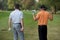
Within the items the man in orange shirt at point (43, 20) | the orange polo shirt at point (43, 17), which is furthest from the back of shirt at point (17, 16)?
the orange polo shirt at point (43, 17)

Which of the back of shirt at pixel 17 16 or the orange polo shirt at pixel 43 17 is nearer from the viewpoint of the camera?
the back of shirt at pixel 17 16

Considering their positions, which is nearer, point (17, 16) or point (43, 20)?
point (17, 16)

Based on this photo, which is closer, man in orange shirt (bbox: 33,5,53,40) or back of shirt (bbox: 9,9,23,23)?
back of shirt (bbox: 9,9,23,23)

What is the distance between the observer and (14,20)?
8844 millimetres

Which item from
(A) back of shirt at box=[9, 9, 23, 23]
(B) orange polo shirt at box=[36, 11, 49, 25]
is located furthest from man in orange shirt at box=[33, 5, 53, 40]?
(A) back of shirt at box=[9, 9, 23, 23]

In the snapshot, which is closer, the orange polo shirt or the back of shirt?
the back of shirt

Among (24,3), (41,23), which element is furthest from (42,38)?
(24,3)

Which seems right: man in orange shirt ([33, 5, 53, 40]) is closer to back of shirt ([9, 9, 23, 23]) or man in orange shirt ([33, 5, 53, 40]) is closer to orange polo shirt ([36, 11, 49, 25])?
orange polo shirt ([36, 11, 49, 25])

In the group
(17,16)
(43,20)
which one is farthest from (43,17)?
(17,16)

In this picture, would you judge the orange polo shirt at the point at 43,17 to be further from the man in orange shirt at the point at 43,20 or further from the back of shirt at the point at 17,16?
the back of shirt at the point at 17,16

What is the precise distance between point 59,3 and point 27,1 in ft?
126

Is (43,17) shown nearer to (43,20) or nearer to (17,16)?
(43,20)

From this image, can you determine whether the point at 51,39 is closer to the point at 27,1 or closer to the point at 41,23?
the point at 41,23

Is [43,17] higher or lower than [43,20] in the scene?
higher
